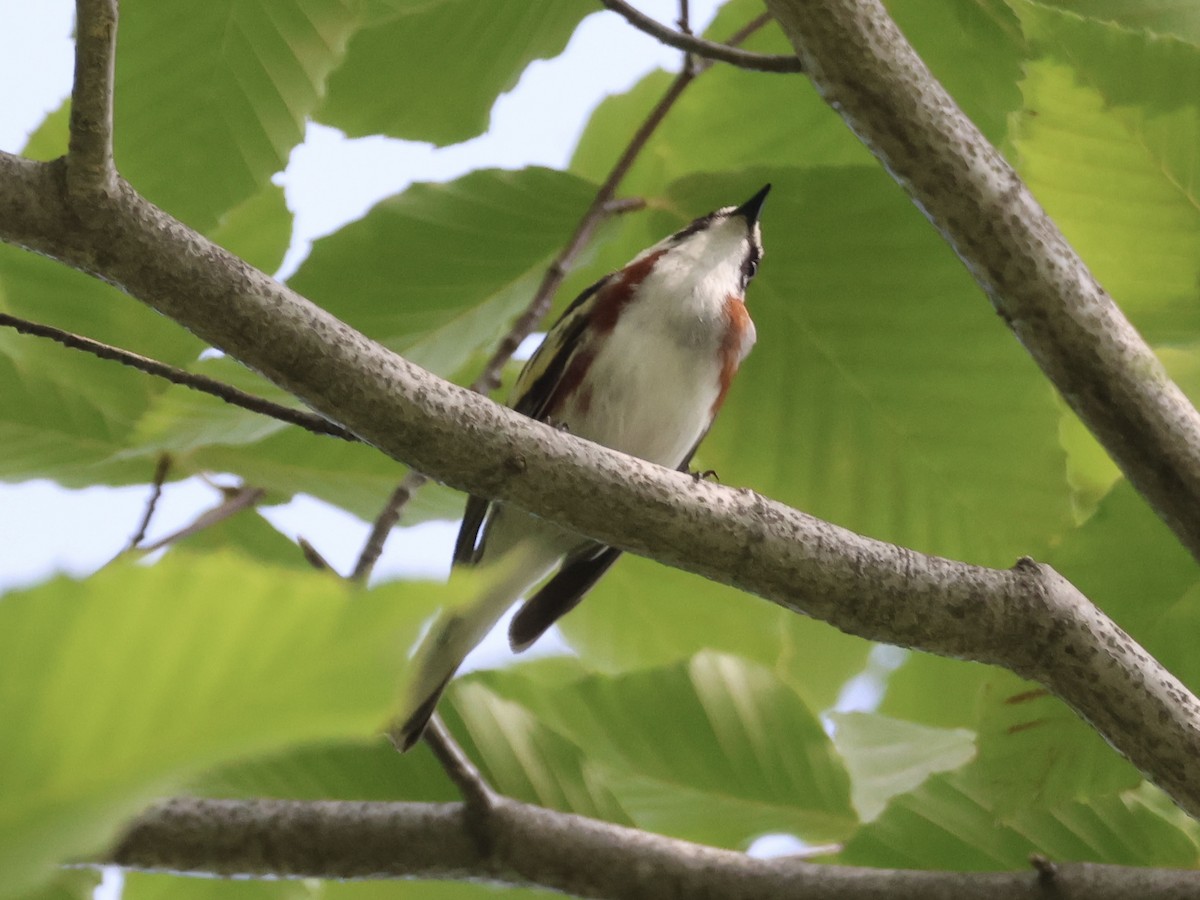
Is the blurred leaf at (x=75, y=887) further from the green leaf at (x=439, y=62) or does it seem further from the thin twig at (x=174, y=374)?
the green leaf at (x=439, y=62)

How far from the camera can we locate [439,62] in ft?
6.77

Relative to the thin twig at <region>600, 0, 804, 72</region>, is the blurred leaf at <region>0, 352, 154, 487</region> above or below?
below

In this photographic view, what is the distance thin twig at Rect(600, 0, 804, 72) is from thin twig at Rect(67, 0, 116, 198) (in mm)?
792

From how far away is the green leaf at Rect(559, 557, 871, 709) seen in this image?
2.53 m

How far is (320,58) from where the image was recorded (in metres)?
1.78

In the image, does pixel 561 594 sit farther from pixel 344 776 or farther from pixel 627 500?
pixel 627 500

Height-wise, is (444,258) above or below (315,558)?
above

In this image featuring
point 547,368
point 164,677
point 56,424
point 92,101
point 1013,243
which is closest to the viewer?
point 164,677

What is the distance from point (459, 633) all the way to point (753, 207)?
89 centimetres

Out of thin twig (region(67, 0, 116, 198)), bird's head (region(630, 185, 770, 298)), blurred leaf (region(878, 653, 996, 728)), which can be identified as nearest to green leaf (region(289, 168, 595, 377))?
bird's head (region(630, 185, 770, 298))

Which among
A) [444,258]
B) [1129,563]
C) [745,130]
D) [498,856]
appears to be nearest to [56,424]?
[444,258]

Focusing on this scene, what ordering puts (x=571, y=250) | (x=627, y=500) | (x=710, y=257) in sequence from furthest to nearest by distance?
(x=710, y=257), (x=571, y=250), (x=627, y=500)

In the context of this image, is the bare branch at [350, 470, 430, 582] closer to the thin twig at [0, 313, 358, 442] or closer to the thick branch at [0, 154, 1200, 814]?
the thin twig at [0, 313, 358, 442]

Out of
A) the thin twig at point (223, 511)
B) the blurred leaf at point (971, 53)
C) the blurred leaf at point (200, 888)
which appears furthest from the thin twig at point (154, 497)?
the blurred leaf at point (971, 53)
